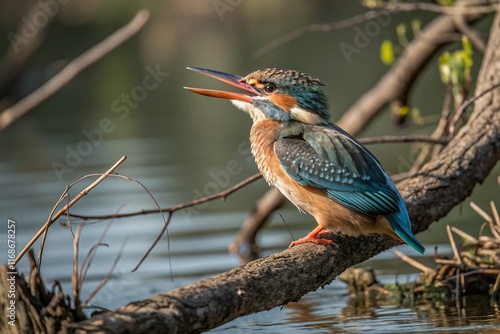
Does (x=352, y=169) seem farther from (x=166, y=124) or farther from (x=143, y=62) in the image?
(x=143, y=62)

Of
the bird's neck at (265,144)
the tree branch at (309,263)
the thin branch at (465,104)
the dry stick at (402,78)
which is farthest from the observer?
the dry stick at (402,78)

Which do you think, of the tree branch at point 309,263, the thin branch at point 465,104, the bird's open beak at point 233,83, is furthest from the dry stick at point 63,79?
the thin branch at point 465,104

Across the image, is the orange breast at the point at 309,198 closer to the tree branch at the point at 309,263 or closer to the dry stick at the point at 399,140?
the tree branch at the point at 309,263

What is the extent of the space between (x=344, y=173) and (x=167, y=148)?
8893 mm

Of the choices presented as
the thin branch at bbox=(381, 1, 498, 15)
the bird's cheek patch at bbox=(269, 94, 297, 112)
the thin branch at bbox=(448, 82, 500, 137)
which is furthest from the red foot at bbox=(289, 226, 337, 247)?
the thin branch at bbox=(381, 1, 498, 15)

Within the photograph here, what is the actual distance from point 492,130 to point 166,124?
10785mm

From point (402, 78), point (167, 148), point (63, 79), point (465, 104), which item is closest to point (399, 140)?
point (465, 104)

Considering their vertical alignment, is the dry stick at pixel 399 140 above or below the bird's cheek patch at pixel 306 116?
below

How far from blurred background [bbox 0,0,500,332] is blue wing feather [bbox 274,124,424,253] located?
748 millimetres

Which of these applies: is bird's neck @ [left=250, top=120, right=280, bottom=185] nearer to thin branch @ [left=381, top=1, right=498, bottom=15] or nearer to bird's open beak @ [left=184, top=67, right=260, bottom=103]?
bird's open beak @ [left=184, top=67, right=260, bottom=103]

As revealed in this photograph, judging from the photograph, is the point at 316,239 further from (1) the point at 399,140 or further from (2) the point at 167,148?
(2) the point at 167,148

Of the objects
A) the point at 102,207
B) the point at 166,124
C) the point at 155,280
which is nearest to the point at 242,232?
the point at 155,280

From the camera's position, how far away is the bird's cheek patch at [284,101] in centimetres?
519

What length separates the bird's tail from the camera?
4.53 meters
